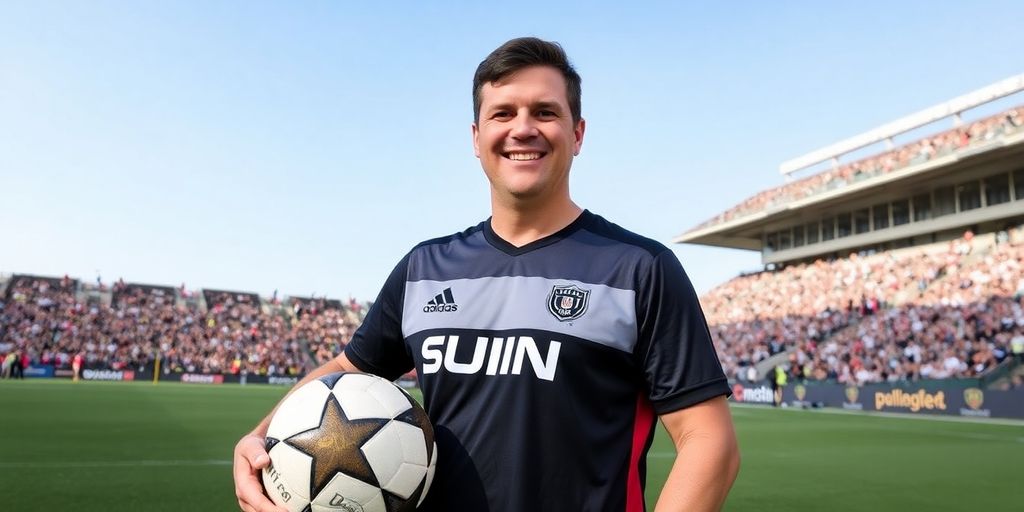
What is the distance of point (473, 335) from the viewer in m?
2.12

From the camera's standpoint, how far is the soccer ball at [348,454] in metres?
2.07

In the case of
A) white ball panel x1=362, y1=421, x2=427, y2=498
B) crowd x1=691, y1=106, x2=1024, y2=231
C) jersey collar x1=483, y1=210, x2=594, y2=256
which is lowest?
white ball panel x1=362, y1=421, x2=427, y2=498

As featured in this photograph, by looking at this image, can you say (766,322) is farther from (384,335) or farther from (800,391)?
(384,335)

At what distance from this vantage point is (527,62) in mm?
2170

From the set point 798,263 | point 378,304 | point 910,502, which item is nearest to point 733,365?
point 798,263

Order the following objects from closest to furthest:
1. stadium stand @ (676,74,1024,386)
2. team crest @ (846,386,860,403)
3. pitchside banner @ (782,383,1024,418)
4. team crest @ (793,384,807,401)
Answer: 1. pitchside banner @ (782,383,1024,418)
2. team crest @ (846,386,860,403)
3. stadium stand @ (676,74,1024,386)
4. team crest @ (793,384,807,401)

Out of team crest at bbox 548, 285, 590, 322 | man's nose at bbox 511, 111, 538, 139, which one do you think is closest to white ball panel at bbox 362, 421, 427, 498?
team crest at bbox 548, 285, 590, 322

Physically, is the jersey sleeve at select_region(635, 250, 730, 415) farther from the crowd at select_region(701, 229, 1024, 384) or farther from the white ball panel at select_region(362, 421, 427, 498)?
the crowd at select_region(701, 229, 1024, 384)

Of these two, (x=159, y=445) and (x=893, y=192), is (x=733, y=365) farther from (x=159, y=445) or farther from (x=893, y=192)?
(x=159, y=445)

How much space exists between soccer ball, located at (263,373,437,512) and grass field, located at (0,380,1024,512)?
4.00m

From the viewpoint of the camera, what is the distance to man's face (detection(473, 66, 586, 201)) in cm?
215

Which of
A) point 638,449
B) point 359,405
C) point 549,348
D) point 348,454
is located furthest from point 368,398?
point 638,449

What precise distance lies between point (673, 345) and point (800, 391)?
1011 inches

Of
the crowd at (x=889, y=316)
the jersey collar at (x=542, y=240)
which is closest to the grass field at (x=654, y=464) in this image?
the jersey collar at (x=542, y=240)
